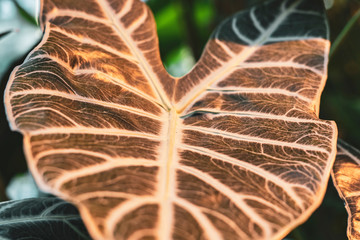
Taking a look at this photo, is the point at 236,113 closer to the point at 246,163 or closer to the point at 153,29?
the point at 246,163

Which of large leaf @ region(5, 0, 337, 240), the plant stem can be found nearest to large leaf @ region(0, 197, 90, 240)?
large leaf @ region(5, 0, 337, 240)

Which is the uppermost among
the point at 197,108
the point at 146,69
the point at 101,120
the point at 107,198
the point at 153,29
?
the point at 153,29

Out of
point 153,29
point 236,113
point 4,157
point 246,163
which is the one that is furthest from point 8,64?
point 246,163

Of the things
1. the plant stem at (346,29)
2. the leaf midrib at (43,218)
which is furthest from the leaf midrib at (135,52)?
the plant stem at (346,29)

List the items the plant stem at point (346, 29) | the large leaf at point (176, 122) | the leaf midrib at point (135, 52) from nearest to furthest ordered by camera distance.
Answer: the large leaf at point (176, 122), the leaf midrib at point (135, 52), the plant stem at point (346, 29)

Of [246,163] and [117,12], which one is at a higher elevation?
[117,12]

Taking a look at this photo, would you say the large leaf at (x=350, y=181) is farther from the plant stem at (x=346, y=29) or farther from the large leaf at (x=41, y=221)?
the large leaf at (x=41, y=221)
